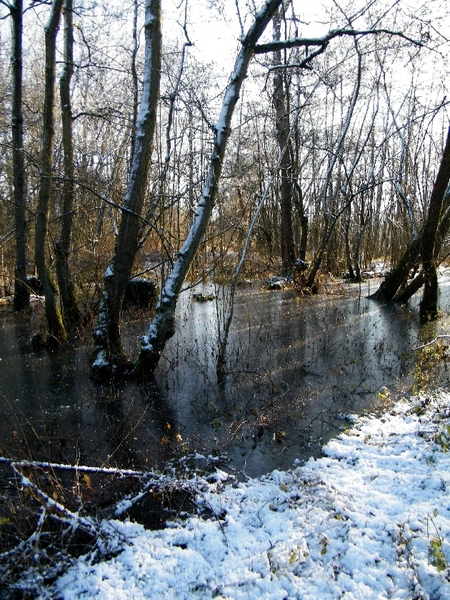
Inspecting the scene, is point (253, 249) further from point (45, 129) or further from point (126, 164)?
point (45, 129)

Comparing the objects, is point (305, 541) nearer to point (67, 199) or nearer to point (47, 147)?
point (47, 147)

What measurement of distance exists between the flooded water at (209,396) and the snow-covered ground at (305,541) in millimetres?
566

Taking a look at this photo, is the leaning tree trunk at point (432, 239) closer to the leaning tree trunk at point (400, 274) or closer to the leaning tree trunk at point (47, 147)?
the leaning tree trunk at point (400, 274)

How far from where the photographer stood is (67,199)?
9016 millimetres

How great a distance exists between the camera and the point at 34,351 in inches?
303

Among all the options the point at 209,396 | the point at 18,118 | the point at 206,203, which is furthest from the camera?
the point at 18,118

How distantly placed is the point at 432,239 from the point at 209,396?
6.21 metres

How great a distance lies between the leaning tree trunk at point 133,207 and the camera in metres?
5.74

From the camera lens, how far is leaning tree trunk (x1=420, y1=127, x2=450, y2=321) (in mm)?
8727

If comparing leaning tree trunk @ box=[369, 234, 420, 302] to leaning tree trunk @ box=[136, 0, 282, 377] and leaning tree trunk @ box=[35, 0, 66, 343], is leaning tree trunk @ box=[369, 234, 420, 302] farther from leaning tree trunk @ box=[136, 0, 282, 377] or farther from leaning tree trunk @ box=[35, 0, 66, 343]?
leaning tree trunk @ box=[35, 0, 66, 343]

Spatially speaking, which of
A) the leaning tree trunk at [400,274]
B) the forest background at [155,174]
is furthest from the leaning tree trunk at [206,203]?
the leaning tree trunk at [400,274]

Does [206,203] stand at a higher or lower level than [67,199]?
lower

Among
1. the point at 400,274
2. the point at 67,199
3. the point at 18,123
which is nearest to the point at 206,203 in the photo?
the point at 67,199

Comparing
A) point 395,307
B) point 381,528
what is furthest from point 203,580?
point 395,307
